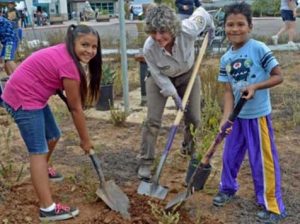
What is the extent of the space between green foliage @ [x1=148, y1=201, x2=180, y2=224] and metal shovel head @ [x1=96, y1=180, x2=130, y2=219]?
18 centimetres

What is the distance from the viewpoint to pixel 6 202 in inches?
139

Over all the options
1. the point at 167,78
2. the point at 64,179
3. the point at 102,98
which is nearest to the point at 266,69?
the point at 167,78

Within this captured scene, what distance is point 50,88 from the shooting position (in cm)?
312

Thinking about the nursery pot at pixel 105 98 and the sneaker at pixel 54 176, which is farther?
the nursery pot at pixel 105 98

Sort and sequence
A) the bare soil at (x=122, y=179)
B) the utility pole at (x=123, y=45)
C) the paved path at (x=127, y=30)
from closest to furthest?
1. the bare soil at (x=122, y=179)
2. the utility pole at (x=123, y=45)
3. the paved path at (x=127, y=30)

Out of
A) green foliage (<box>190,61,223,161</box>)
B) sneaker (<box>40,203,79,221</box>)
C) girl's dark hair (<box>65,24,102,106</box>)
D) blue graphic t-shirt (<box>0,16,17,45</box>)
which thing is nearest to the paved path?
blue graphic t-shirt (<box>0,16,17,45</box>)

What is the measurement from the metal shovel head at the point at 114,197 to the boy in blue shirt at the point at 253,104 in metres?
0.73

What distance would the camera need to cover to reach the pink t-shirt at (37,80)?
303 cm

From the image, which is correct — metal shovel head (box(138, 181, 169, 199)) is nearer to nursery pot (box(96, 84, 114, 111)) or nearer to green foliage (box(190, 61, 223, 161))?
green foliage (box(190, 61, 223, 161))

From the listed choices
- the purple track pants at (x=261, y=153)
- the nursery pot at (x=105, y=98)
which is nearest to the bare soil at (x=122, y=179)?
the purple track pants at (x=261, y=153)

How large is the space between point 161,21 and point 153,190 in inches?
46.6

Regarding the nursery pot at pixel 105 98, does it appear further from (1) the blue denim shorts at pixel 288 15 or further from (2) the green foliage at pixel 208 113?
(1) the blue denim shorts at pixel 288 15

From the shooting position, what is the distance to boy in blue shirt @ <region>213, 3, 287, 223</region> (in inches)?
118

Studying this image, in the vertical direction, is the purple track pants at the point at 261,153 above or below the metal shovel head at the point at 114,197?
above
